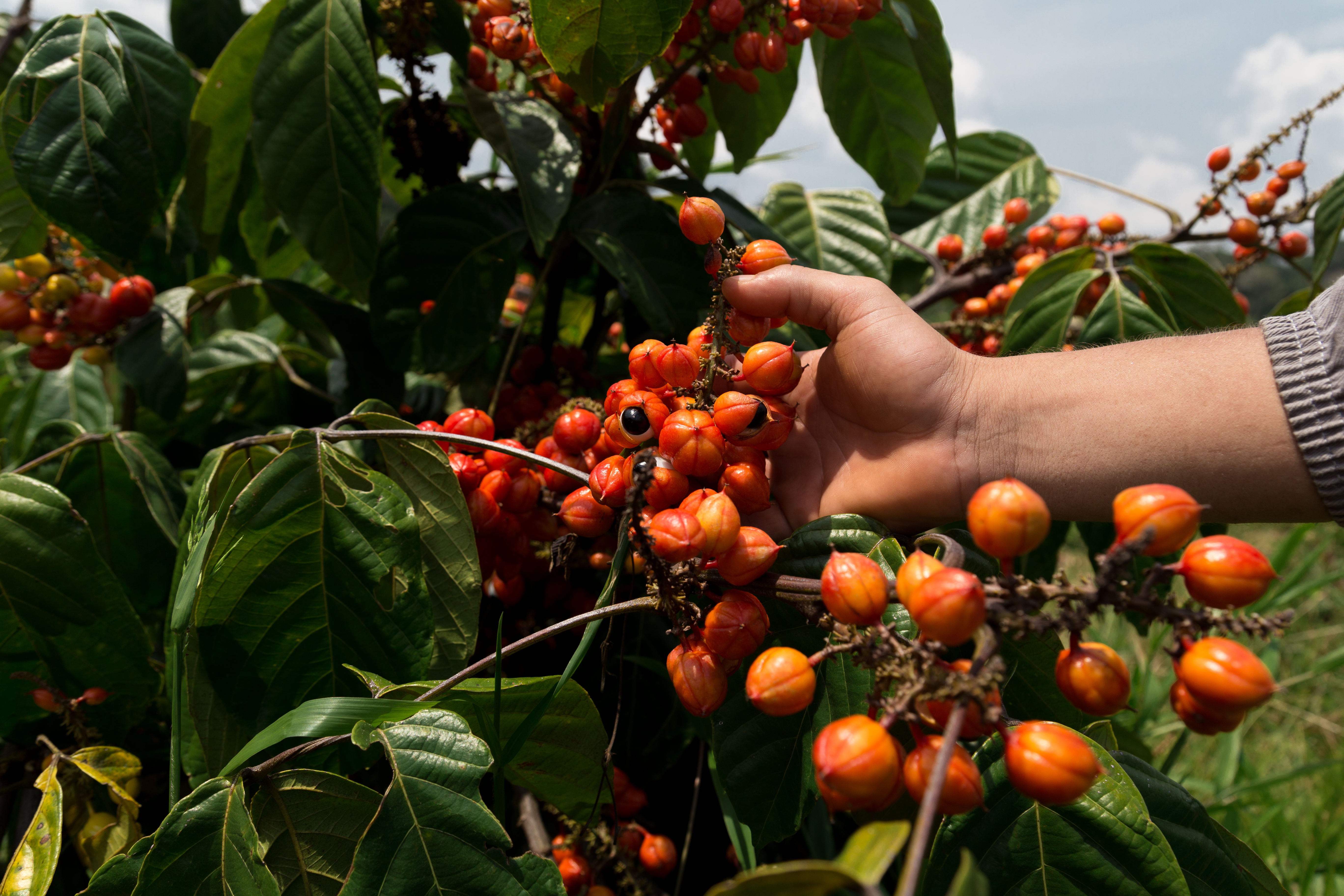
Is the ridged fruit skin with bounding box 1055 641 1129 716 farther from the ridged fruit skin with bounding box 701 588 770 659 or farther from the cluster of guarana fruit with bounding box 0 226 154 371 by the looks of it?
the cluster of guarana fruit with bounding box 0 226 154 371

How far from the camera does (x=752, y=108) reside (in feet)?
7.18

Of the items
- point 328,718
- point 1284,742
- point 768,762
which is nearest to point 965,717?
point 768,762

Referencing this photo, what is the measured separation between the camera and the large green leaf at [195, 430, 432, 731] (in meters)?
1.17

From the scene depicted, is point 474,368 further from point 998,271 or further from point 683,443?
point 998,271

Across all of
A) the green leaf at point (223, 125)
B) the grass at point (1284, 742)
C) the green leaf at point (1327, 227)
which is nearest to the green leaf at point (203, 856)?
the green leaf at point (223, 125)

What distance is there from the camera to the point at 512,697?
1.11 m

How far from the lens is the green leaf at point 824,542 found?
1.17 m

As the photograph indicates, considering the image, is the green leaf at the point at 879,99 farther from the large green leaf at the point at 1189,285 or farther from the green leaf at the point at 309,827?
the green leaf at the point at 309,827

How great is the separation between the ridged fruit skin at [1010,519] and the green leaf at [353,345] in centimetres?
175

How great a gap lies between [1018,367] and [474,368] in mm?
1620

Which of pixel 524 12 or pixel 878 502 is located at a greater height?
pixel 524 12

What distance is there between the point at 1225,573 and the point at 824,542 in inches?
20.2

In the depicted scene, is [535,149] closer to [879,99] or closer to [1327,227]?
[879,99]

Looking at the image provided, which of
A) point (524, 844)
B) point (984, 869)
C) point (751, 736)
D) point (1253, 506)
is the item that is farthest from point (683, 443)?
point (524, 844)
